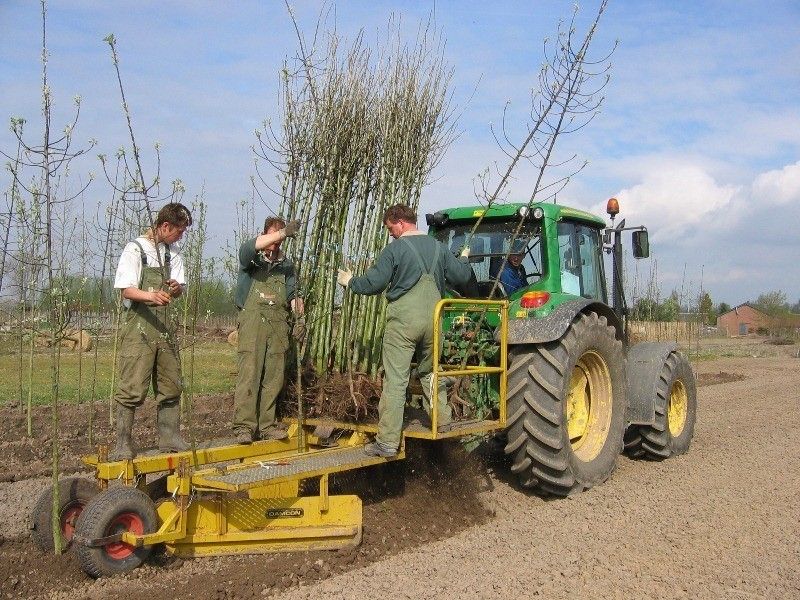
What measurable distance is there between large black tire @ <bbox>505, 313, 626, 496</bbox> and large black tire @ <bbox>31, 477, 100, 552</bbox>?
2.69 m

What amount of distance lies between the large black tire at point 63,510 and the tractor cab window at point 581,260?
3.57m

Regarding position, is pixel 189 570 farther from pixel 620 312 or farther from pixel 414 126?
pixel 620 312

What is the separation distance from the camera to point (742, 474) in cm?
671

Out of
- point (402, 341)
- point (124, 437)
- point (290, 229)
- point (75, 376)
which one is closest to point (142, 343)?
point (124, 437)

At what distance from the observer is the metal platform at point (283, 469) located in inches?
168

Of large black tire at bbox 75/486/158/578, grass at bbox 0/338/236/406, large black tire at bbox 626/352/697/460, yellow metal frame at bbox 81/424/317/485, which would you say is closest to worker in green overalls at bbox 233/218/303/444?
yellow metal frame at bbox 81/424/317/485

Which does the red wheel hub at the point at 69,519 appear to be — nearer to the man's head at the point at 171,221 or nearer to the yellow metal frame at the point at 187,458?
the yellow metal frame at the point at 187,458

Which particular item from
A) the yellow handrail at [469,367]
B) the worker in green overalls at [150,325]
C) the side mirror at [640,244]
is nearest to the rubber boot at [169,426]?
the worker in green overalls at [150,325]

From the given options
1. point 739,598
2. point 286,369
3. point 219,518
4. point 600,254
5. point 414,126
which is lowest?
point 739,598

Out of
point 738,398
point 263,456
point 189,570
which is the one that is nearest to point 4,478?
point 263,456

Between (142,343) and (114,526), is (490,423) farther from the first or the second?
(114,526)

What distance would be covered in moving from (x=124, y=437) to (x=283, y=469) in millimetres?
1013

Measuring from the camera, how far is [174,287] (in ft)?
16.1

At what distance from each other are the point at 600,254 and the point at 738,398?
709 cm
